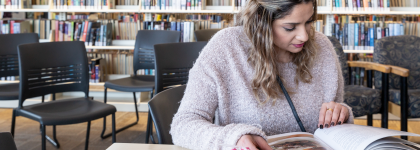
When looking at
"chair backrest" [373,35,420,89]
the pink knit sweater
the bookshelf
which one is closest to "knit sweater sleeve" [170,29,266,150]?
the pink knit sweater

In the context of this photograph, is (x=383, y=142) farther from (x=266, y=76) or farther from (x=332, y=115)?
(x=266, y=76)

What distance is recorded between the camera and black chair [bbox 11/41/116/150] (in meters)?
1.95

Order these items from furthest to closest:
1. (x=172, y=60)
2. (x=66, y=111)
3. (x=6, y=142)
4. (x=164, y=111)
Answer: (x=172, y=60), (x=66, y=111), (x=164, y=111), (x=6, y=142)

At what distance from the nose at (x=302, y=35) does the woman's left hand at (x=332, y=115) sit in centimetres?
21

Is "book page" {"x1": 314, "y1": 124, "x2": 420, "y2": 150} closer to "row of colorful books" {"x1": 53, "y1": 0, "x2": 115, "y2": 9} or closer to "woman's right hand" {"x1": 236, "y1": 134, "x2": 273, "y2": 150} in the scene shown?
"woman's right hand" {"x1": 236, "y1": 134, "x2": 273, "y2": 150}

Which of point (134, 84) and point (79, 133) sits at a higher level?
point (134, 84)

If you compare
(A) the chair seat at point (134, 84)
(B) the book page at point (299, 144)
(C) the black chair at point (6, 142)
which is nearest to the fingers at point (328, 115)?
(B) the book page at point (299, 144)

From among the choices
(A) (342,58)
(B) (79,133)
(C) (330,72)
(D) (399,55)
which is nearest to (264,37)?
(C) (330,72)

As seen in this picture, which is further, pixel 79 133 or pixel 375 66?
pixel 79 133

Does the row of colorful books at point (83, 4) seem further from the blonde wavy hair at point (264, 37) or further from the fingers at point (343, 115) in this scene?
the fingers at point (343, 115)

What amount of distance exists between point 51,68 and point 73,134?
3.05 feet

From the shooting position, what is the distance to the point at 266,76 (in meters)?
1.05

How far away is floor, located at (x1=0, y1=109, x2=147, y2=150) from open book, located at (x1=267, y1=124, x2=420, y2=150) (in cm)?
203

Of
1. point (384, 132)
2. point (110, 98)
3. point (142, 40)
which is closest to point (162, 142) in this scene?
point (384, 132)
